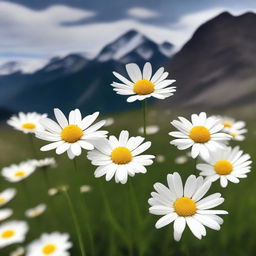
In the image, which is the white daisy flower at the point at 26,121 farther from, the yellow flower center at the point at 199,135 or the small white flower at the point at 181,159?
the small white flower at the point at 181,159

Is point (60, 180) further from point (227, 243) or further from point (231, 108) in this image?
point (231, 108)

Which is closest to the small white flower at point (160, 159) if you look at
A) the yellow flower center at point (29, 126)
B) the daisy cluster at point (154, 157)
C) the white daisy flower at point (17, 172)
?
the white daisy flower at point (17, 172)

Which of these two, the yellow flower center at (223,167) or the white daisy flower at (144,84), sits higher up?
the white daisy flower at (144,84)

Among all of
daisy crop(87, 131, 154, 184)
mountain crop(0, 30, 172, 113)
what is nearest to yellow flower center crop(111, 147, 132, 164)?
daisy crop(87, 131, 154, 184)

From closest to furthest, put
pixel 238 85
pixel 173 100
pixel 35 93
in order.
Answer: pixel 238 85 < pixel 173 100 < pixel 35 93

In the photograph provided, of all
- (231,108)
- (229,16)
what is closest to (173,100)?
(231,108)

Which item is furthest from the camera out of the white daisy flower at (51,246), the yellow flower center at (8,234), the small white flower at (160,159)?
the small white flower at (160,159)

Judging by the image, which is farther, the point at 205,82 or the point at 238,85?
the point at 205,82
